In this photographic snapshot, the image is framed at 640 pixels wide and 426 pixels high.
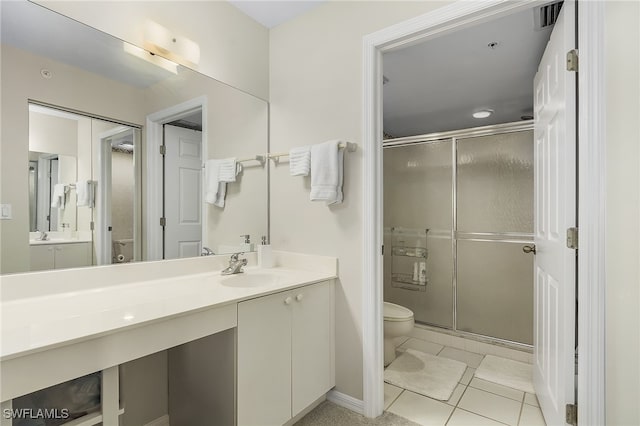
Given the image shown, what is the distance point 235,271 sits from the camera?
1.75m

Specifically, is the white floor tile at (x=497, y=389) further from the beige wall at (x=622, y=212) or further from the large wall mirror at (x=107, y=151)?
the large wall mirror at (x=107, y=151)

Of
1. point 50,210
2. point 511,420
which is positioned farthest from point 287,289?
point 511,420

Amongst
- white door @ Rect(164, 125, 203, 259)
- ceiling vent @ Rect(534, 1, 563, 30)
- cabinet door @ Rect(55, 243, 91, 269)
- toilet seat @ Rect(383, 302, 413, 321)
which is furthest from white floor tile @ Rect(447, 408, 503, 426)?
ceiling vent @ Rect(534, 1, 563, 30)

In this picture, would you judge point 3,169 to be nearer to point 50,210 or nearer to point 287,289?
point 50,210

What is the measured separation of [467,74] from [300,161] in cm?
168

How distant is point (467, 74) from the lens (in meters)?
2.50

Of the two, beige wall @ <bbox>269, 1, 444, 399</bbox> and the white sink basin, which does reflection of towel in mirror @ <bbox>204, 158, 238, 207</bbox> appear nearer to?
beige wall @ <bbox>269, 1, 444, 399</bbox>

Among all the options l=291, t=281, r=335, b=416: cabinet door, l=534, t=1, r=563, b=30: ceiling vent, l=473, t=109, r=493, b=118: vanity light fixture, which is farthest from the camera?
l=473, t=109, r=493, b=118: vanity light fixture

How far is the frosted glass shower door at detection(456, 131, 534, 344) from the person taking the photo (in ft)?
8.74

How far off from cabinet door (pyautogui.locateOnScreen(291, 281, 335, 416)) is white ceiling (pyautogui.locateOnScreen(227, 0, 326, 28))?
1.69 m

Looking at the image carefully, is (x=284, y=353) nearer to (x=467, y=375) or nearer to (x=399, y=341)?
(x=467, y=375)

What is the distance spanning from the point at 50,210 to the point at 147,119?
607 mm

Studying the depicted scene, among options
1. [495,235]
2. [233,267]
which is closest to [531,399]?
[495,235]

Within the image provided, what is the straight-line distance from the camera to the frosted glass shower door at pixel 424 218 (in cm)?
304
